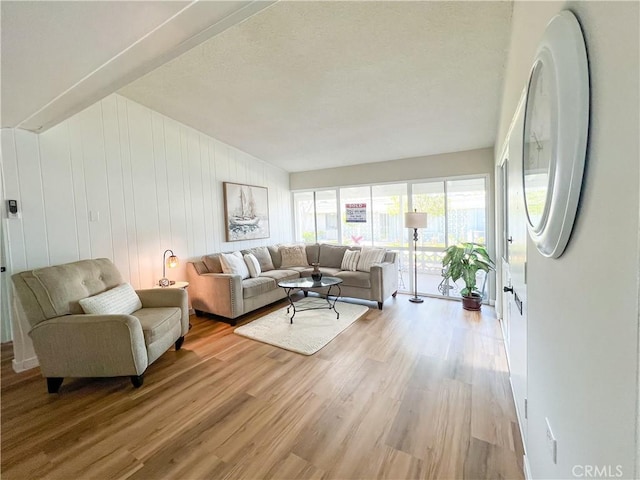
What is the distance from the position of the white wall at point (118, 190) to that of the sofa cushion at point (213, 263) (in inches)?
10.4

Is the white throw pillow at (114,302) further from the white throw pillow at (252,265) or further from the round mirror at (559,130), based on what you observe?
the round mirror at (559,130)

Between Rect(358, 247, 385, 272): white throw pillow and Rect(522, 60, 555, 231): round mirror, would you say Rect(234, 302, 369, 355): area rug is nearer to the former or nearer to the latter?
Rect(358, 247, 385, 272): white throw pillow

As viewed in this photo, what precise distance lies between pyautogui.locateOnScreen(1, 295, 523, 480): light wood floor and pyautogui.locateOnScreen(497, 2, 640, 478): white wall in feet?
3.02

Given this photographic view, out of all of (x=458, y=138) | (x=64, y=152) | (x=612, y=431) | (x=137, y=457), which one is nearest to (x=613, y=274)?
(x=612, y=431)

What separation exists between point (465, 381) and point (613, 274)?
210cm

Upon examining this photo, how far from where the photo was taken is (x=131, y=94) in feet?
11.0

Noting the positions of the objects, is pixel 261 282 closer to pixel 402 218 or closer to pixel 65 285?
pixel 65 285

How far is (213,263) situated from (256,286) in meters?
0.76

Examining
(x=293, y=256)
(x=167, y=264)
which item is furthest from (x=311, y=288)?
(x=167, y=264)

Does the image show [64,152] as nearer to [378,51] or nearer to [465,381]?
[378,51]

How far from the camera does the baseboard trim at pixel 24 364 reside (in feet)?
8.68

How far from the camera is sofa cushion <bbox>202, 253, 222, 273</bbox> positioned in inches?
163

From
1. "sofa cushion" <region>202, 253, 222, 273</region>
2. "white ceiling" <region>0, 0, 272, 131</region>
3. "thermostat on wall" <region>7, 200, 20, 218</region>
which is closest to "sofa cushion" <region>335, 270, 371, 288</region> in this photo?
"sofa cushion" <region>202, 253, 222, 273</region>

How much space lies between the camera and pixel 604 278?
0.63 m
